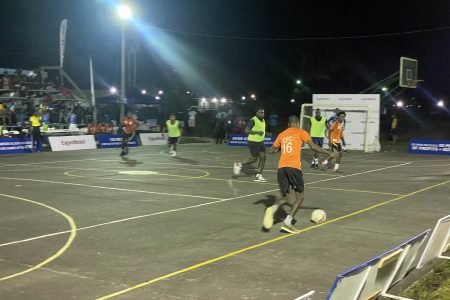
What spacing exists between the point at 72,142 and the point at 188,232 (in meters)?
21.3

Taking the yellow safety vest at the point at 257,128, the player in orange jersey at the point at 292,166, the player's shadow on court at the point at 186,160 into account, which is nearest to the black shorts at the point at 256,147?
the yellow safety vest at the point at 257,128

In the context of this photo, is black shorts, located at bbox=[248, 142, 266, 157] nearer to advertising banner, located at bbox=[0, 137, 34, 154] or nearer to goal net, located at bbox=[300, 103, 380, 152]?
goal net, located at bbox=[300, 103, 380, 152]

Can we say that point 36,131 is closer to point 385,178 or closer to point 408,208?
point 385,178

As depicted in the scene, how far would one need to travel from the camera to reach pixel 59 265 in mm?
6637

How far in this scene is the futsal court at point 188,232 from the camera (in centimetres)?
597

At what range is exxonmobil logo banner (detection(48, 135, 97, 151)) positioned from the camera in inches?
1082

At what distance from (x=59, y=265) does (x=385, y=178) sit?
11.6 meters

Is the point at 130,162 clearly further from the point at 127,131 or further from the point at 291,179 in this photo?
the point at 291,179

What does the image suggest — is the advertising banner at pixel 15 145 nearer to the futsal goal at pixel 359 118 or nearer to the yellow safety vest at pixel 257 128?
the yellow safety vest at pixel 257 128

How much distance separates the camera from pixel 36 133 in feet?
84.9

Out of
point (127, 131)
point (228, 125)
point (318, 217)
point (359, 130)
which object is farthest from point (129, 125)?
point (318, 217)

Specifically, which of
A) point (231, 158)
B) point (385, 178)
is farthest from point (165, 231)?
point (231, 158)

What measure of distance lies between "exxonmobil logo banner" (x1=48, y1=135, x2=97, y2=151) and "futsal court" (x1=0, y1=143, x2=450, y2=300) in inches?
437

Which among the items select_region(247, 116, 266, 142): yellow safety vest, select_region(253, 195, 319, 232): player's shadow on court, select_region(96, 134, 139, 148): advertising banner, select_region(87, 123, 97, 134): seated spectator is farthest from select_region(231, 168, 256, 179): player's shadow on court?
select_region(87, 123, 97, 134): seated spectator
